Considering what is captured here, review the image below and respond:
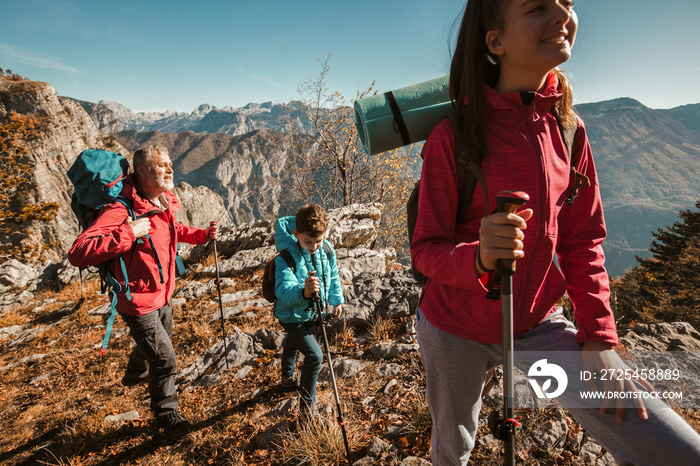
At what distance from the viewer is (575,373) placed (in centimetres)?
150

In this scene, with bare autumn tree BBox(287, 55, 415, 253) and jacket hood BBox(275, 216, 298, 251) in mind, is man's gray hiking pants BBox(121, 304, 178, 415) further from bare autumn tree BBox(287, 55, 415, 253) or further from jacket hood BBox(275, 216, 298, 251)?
bare autumn tree BBox(287, 55, 415, 253)

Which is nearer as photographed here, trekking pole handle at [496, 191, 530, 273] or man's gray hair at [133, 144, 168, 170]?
trekking pole handle at [496, 191, 530, 273]

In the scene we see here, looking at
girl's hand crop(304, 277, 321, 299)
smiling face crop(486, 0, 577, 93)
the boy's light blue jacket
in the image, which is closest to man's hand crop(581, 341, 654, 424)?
smiling face crop(486, 0, 577, 93)

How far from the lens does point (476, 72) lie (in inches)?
60.7

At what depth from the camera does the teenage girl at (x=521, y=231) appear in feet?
4.51

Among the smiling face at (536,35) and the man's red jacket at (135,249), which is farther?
the man's red jacket at (135,249)

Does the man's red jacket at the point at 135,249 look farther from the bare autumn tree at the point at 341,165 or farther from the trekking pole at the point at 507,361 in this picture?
the bare autumn tree at the point at 341,165

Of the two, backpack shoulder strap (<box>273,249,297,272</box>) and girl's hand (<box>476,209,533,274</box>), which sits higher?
girl's hand (<box>476,209,533,274</box>)

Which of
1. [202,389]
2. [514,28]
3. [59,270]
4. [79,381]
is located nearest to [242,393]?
[202,389]

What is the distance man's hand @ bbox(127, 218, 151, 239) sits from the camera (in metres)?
3.23

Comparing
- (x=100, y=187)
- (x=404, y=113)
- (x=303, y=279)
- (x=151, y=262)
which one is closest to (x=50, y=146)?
(x=100, y=187)

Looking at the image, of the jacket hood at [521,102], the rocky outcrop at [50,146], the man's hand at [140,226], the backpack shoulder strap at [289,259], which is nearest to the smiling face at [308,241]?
the backpack shoulder strap at [289,259]

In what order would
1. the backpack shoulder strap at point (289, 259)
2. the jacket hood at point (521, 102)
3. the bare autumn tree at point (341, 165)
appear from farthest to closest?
the bare autumn tree at point (341, 165), the backpack shoulder strap at point (289, 259), the jacket hood at point (521, 102)

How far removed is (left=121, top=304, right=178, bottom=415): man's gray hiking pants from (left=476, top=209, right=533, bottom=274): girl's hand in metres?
3.66
